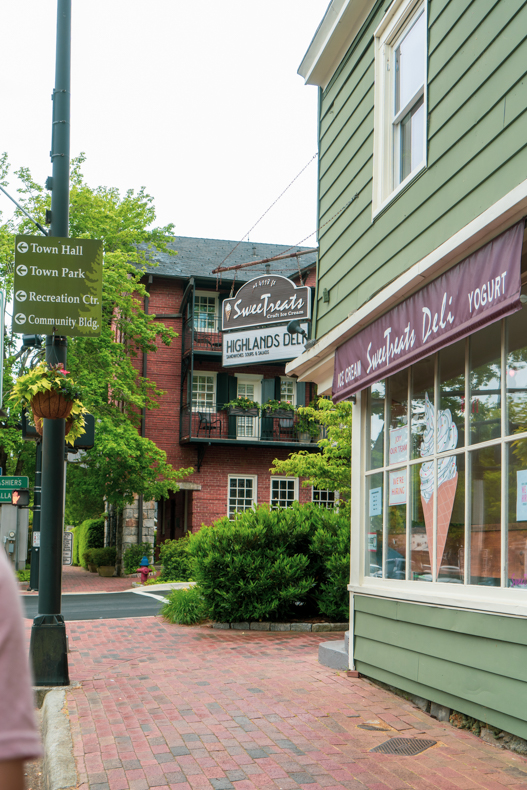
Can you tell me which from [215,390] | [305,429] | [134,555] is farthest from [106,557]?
[305,429]

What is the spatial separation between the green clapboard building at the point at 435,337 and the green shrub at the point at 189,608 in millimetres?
4733

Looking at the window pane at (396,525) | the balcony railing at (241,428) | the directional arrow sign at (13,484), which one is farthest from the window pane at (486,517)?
the balcony railing at (241,428)

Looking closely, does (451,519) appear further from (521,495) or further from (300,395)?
(300,395)

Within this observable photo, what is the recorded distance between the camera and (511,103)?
466 centimetres

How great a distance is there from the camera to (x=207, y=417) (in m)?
27.1

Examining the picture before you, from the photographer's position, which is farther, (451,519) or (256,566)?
(256,566)

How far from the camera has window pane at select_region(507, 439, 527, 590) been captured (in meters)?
4.68

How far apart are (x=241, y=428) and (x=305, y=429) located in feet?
7.34

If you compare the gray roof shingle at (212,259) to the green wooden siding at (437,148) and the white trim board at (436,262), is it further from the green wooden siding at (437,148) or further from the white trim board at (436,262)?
the white trim board at (436,262)

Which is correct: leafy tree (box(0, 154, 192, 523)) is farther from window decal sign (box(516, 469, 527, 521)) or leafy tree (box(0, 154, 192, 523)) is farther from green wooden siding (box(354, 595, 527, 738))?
window decal sign (box(516, 469, 527, 521))

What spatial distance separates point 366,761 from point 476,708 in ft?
2.78

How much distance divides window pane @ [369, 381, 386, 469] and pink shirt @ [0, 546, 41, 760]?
20.0 feet

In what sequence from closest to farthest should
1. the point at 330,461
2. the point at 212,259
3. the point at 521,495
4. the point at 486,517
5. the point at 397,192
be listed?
the point at 521,495, the point at 486,517, the point at 397,192, the point at 330,461, the point at 212,259

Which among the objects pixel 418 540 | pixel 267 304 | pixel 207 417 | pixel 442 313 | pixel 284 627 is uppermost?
pixel 267 304
